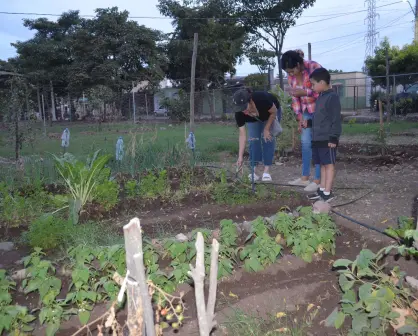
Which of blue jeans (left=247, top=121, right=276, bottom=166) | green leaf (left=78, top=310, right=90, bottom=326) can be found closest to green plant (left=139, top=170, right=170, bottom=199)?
blue jeans (left=247, top=121, right=276, bottom=166)

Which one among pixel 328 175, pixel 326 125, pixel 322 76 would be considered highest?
pixel 322 76

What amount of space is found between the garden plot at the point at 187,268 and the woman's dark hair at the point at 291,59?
160 cm

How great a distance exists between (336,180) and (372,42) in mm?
36080

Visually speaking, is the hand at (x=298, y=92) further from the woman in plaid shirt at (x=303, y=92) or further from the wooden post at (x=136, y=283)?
the wooden post at (x=136, y=283)

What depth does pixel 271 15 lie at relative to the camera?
2548 cm

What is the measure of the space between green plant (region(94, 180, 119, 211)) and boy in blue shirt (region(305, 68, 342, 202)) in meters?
2.12

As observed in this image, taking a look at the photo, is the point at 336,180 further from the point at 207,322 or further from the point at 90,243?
the point at 207,322

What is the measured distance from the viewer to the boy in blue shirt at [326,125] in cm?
428

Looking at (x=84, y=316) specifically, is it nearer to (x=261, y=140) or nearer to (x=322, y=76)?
(x=322, y=76)

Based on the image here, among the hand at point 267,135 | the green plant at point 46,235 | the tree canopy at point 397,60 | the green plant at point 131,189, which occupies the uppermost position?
the tree canopy at point 397,60

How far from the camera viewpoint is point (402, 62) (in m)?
24.9

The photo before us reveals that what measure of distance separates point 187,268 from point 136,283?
4.74ft

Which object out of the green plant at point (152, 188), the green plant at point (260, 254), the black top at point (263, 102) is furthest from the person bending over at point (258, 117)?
the green plant at point (260, 254)

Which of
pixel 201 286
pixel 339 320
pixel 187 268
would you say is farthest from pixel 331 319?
pixel 201 286
